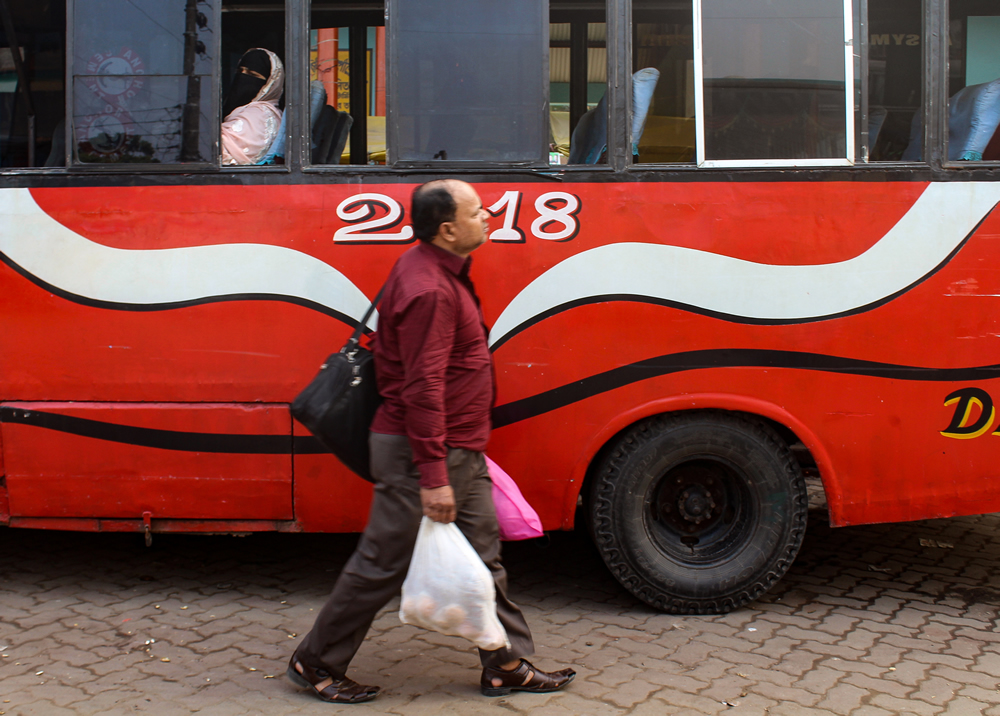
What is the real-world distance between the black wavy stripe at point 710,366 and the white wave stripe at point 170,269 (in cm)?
83

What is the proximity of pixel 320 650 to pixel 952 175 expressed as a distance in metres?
3.38

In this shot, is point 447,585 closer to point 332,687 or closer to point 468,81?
point 332,687

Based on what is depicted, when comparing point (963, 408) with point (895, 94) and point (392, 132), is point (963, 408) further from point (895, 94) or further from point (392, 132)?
point (392, 132)

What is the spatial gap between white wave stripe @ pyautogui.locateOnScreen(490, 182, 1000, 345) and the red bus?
0.01m

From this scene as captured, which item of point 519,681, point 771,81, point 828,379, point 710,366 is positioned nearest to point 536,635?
point 519,681

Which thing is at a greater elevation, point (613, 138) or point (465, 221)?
point (613, 138)

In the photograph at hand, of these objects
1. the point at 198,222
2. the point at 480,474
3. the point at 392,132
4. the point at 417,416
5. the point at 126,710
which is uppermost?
the point at 392,132

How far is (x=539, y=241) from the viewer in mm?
3990

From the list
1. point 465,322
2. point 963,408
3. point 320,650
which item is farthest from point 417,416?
point 963,408

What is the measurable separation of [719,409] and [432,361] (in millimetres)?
1705

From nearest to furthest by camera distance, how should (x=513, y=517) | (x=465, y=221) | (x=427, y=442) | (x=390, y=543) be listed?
1. (x=427, y=442)
2. (x=465, y=221)
3. (x=390, y=543)
4. (x=513, y=517)

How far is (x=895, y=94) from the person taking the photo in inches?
159

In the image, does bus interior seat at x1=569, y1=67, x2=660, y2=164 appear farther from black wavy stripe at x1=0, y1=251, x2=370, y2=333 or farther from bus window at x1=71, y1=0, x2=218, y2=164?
bus window at x1=71, y1=0, x2=218, y2=164

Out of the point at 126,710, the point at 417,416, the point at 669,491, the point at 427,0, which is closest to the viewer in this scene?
the point at 417,416
